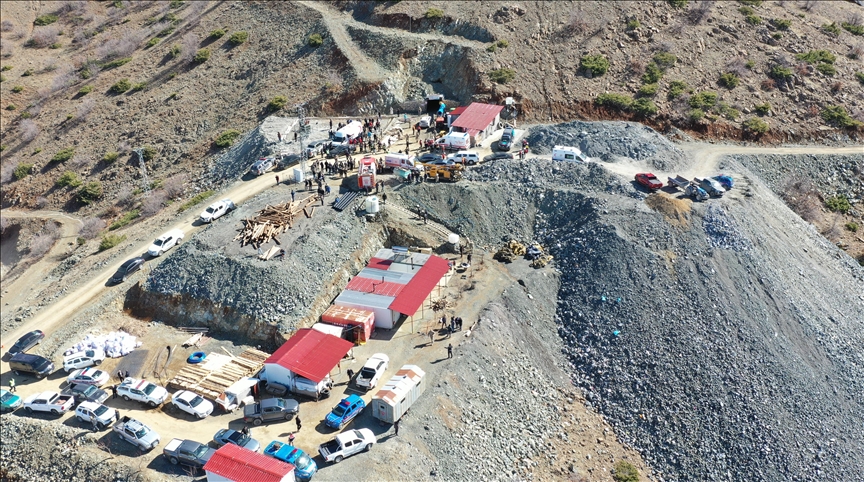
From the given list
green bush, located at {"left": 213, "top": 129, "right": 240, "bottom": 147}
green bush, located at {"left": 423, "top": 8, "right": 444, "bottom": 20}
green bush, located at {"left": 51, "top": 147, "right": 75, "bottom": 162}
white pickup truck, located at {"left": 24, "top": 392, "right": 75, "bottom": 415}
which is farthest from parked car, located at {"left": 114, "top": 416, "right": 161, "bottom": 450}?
green bush, located at {"left": 423, "top": 8, "right": 444, "bottom": 20}

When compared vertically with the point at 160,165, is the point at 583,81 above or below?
above

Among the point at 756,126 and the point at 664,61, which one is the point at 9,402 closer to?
the point at 664,61

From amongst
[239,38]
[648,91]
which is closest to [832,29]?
[648,91]

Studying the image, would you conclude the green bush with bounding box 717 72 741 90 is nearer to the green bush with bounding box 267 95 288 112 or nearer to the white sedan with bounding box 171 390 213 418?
the green bush with bounding box 267 95 288 112

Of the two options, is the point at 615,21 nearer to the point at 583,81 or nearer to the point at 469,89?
the point at 583,81

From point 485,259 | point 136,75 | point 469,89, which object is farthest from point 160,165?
point 485,259
